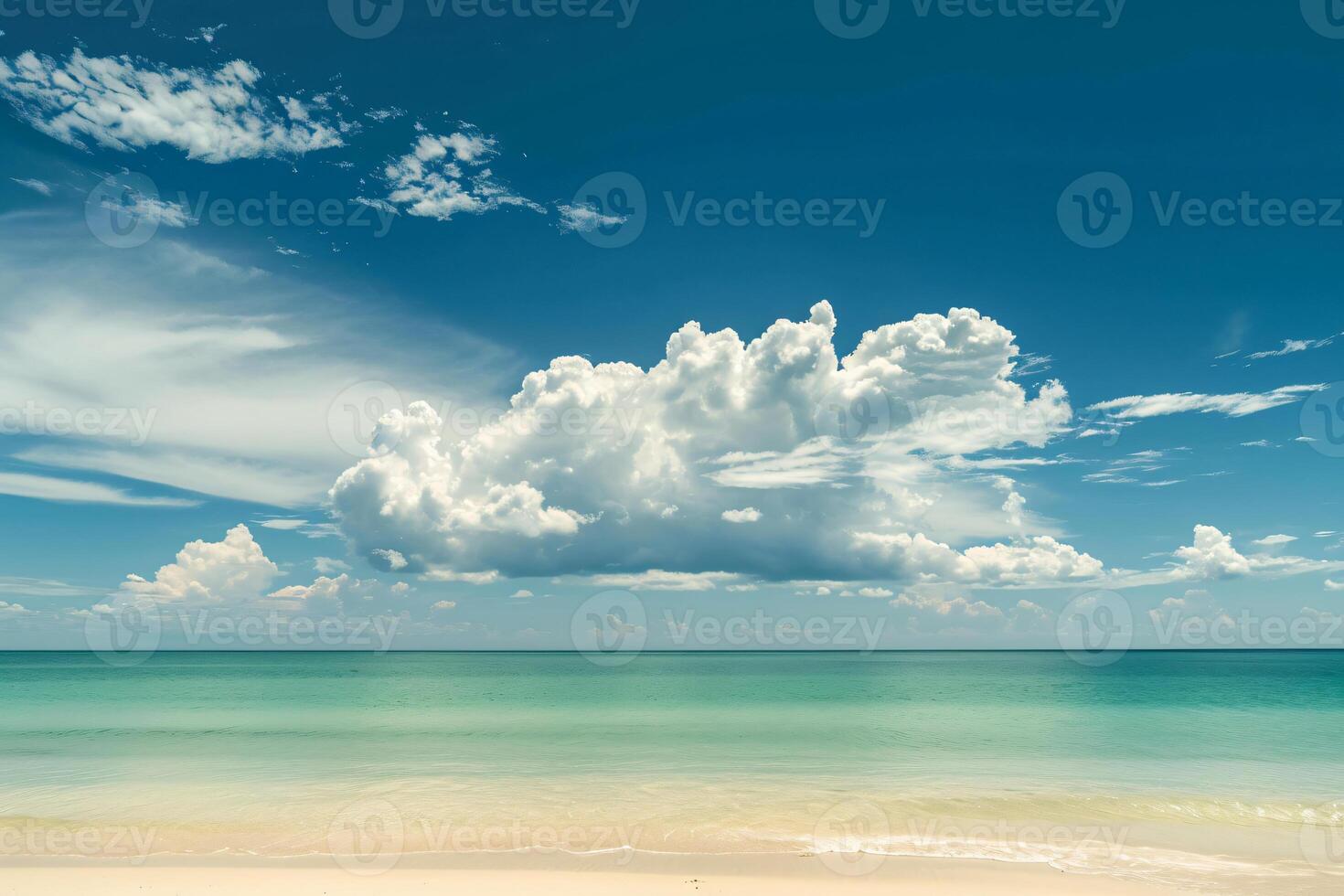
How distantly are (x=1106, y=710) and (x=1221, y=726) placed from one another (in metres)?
8.45

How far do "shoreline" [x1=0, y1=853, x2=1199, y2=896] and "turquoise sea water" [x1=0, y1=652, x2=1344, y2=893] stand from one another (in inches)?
22.2

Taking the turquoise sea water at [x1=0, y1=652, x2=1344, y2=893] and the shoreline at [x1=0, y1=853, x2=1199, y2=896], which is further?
the turquoise sea water at [x1=0, y1=652, x2=1344, y2=893]

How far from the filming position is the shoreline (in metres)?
11.9

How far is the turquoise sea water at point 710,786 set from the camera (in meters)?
14.6

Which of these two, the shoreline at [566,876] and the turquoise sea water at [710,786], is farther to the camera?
the turquoise sea water at [710,786]

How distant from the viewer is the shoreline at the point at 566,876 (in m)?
11.9

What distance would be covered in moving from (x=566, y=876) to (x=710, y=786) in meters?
7.68

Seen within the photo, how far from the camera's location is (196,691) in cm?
6425

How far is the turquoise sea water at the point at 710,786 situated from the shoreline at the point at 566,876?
56cm

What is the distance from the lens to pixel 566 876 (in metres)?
12.6

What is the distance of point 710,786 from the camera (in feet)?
64.2

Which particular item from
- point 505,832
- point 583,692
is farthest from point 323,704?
point 505,832

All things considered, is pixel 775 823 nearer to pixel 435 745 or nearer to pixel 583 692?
pixel 435 745

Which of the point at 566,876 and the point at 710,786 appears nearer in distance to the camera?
the point at 566,876
